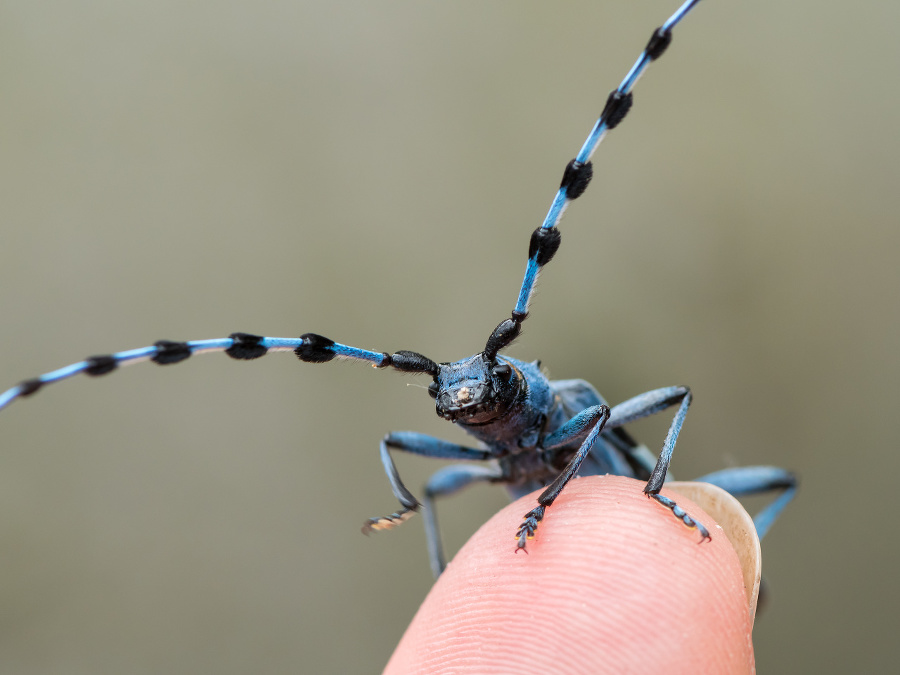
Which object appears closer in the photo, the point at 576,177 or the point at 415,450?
the point at 576,177

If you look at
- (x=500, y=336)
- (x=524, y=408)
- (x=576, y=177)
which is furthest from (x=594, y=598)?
(x=576, y=177)

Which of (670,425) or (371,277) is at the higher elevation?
(371,277)

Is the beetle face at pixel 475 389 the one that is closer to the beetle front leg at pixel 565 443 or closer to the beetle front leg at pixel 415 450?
the beetle front leg at pixel 565 443

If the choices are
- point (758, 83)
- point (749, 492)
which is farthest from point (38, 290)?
point (758, 83)

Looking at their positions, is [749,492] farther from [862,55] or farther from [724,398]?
[862,55]

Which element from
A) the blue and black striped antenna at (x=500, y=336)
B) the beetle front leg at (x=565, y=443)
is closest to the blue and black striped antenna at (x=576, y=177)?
the blue and black striped antenna at (x=500, y=336)

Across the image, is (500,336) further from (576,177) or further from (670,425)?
(670,425)
